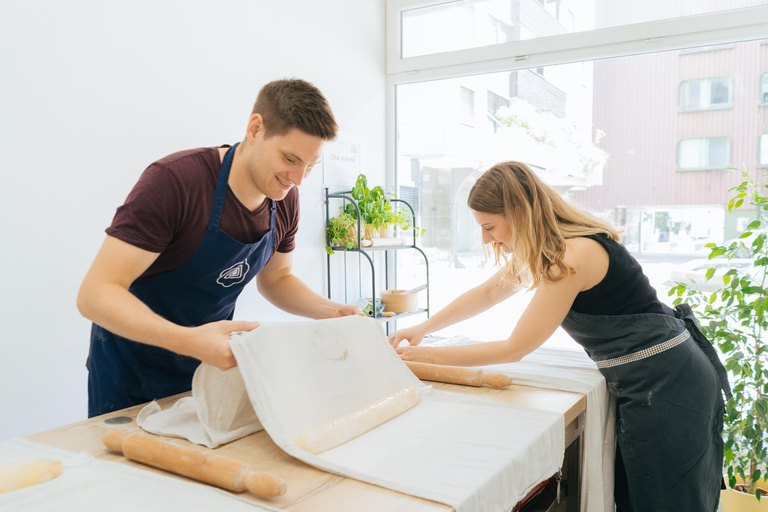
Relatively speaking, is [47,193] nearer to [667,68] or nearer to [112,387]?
[112,387]

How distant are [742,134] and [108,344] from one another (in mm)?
2720

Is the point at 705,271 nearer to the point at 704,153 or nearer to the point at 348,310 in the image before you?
the point at 704,153

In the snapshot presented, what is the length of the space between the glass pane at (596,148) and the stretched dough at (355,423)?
1848mm

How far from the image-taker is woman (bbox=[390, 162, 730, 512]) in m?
1.42

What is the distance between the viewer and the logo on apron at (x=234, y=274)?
1384 millimetres

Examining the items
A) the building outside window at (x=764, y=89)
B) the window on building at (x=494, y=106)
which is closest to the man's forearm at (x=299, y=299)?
the window on building at (x=494, y=106)

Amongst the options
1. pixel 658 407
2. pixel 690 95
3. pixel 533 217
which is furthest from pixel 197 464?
pixel 690 95

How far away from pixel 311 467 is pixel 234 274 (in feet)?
2.13

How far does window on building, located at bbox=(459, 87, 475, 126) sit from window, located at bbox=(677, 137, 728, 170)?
1.10 m

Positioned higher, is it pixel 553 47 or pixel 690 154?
pixel 553 47

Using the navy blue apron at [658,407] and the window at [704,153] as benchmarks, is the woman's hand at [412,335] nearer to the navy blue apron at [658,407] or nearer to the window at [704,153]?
the navy blue apron at [658,407]

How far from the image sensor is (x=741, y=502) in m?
2.14

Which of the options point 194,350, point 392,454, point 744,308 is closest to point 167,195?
point 194,350

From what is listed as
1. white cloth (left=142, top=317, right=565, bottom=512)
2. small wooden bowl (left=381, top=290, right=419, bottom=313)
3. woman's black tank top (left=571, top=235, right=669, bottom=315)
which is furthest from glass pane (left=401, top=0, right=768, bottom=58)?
white cloth (left=142, top=317, right=565, bottom=512)
